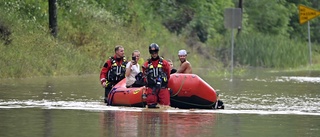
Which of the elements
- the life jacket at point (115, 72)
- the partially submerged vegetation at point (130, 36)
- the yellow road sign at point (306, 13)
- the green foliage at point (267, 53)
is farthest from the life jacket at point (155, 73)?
the yellow road sign at point (306, 13)

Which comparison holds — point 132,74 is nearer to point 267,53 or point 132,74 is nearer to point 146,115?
point 146,115

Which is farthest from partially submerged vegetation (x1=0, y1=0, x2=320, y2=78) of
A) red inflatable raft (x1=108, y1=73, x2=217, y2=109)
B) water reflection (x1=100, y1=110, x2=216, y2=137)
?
water reflection (x1=100, y1=110, x2=216, y2=137)

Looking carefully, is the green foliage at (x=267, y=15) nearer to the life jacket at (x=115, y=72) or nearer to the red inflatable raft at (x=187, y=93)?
the life jacket at (x=115, y=72)

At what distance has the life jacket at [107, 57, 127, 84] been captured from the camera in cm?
2359

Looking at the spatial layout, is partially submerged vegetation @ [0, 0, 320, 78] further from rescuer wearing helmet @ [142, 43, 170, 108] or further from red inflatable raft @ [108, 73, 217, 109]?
rescuer wearing helmet @ [142, 43, 170, 108]

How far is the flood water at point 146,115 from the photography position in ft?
51.8

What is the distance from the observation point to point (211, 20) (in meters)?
62.5

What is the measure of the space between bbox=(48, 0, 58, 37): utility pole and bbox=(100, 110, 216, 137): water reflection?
67.9ft

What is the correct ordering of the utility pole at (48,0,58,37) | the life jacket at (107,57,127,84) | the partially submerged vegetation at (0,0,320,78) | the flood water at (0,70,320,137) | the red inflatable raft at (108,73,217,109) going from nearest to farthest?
the flood water at (0,70,320,137) → the red inflatable raft at (108,73,217,109) → the life jacket at (107,57,127,84) → the partially submerged vegetation at (0,0,320,78) → the utility pole at (48,0,58,37)

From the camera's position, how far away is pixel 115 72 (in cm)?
2364

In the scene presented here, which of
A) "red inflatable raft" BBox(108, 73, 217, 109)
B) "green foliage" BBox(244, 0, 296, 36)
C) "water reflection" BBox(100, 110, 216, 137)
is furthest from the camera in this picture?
"green foliage" BBox(244, 0, 296, 36)

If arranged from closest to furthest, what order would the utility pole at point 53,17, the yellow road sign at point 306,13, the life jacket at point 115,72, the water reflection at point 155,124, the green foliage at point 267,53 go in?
the water reflection at point 155,124
the life jacket at point 115,72
the utility pole at point 53,17
the green foliage at point 267,53
the yellow road sign at point 306,13

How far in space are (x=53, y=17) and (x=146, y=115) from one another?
21.9 m

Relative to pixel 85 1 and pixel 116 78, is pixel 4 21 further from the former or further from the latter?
pixel 116 78
